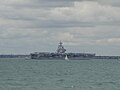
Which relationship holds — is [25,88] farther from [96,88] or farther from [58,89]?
[96,88]

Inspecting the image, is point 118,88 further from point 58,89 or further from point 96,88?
point 58,89

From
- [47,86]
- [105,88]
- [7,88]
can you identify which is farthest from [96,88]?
[7,88]

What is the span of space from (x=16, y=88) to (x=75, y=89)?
10.0 metres

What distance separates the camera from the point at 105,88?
98250 millimetres

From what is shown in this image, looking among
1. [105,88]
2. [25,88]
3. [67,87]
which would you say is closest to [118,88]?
[105,88]

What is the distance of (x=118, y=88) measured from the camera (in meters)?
97.7

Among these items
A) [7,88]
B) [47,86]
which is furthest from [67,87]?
[7,88]

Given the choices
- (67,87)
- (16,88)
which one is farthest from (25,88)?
(67,87)

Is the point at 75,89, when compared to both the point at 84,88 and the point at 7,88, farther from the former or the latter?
the point at 7,88

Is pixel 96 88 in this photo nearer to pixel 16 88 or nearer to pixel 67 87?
pixel 67 87

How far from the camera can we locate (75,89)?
9569 cm

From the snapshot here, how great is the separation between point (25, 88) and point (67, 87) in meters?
7.90

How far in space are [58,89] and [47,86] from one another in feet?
18.6

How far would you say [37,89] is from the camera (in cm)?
9450
